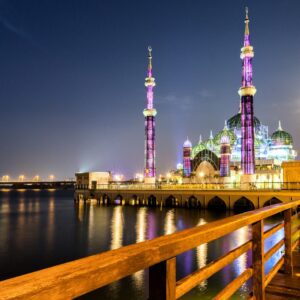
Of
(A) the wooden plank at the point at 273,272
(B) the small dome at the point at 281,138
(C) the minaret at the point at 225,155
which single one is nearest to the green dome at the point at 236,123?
(B) the small dome at the point at 281,138

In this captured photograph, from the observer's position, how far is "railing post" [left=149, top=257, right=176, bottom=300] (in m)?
2.12

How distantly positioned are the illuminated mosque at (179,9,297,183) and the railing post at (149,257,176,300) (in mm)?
48111

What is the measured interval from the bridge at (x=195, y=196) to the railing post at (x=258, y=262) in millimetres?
31829

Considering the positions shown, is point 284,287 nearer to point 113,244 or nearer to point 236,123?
point 113,244

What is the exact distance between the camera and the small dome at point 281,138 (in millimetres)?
73625

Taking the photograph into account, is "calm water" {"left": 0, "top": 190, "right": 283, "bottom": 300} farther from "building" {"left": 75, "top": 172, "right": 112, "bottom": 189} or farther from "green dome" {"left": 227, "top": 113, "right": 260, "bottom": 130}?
"green dome" {"left": 227, "top": 113, "right": 260, "bottom": 130}

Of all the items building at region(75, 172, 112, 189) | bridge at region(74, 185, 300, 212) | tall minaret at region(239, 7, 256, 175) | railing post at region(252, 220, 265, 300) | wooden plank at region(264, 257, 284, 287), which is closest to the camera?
railing post at region(252, 220, 265, 300)

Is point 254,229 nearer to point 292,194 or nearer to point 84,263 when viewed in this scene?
point 84,263

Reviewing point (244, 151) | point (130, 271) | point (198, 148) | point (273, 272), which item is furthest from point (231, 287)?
point (198, 148)

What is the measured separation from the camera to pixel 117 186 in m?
59.4

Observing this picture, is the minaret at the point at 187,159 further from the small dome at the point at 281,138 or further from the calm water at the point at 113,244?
the calm water at the point at 113,244

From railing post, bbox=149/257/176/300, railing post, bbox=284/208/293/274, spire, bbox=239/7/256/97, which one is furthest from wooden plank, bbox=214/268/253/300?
spire, bbox=239/7/256/97

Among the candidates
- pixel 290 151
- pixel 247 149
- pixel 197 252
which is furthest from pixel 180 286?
pixel 290 151

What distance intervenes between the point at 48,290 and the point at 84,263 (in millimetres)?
307
